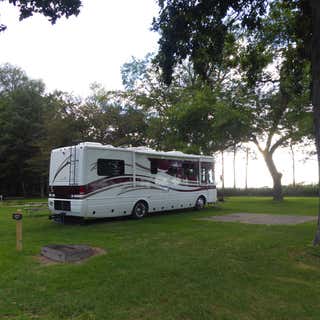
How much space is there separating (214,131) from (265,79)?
487 centimetres

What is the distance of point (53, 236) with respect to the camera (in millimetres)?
9570

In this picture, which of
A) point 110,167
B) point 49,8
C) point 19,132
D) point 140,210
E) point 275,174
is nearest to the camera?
point 49,8

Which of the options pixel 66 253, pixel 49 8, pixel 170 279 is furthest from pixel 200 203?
pixel 49 8

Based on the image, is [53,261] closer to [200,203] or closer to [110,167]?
[110,167]

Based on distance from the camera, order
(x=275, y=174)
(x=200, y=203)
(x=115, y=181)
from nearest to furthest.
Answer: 1. (x=115, y=181)
2. (x=200, y=203)
3. (x=275, y=174)

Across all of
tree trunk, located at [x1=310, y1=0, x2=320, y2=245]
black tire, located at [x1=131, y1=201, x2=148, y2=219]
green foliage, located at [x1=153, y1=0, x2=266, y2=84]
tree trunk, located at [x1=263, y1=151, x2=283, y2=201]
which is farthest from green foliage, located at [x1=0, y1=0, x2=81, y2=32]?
tree trunk, located at [x1=263, y1=151, x2=283, y2=201]

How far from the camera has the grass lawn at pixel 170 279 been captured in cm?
408

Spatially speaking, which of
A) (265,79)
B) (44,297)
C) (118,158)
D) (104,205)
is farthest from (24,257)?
(265,79)

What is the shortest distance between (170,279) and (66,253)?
2.28 metres

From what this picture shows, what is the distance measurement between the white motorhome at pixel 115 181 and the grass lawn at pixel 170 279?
8.55ft

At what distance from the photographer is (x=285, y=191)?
3438 centimetres

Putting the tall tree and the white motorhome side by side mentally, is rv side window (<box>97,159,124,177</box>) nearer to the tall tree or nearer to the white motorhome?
the white motorhome

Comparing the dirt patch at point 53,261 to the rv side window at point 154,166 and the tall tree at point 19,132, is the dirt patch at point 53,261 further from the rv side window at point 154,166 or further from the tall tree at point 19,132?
the tall tree at point 19,132

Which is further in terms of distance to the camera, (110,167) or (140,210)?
(140,210)
